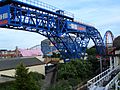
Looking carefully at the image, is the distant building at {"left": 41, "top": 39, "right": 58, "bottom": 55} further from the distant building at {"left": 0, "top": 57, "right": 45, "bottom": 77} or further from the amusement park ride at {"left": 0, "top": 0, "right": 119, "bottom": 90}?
the distant building at {"left": 0, "top": 57, "right": 45, "bottom": 77}

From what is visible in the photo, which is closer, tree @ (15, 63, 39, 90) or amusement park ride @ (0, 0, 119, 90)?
tree @ (15, 63, 39, 90)

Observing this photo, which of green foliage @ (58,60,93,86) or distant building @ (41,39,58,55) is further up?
distant building @ (41,39,58,55)

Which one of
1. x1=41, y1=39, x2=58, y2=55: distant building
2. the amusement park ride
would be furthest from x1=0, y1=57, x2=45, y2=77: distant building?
x1=41, y1=39, x2=58, y2=55: distant building

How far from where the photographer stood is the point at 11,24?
23094 millimetres

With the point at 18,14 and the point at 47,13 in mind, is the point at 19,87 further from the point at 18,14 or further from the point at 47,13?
the point at 47,13

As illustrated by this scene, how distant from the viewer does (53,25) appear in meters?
30.0

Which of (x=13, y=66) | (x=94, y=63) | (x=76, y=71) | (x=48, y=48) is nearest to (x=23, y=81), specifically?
(x=76, y=71)

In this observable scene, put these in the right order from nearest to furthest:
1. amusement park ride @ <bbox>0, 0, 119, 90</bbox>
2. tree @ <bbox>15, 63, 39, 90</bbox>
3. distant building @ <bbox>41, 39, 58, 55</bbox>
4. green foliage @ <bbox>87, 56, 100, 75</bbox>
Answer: tree @ <bbox>15, 63, 39, 90</bbox> → amusement park ride @ <bbox>0, 0, 119, 90</bbox> → green foliage @ <bbox>87, 56, 100, 75</bbox> → distant building @ <bbox>41, 39, 58, 55</bbox>

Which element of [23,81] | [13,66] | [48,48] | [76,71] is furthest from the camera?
[48,48]

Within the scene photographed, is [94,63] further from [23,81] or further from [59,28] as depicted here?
[23,81]

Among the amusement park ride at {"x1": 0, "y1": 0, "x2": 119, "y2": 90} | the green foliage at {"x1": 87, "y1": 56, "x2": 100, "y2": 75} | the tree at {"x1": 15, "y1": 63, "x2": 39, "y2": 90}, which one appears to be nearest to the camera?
the tree at {"x1": 15, "y1": 63, "x2": 39, "y2": 90}

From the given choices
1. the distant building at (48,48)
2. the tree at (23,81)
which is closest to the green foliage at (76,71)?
the tree at (23,81)

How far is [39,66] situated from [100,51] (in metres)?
15.7

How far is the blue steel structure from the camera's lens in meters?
23.3
